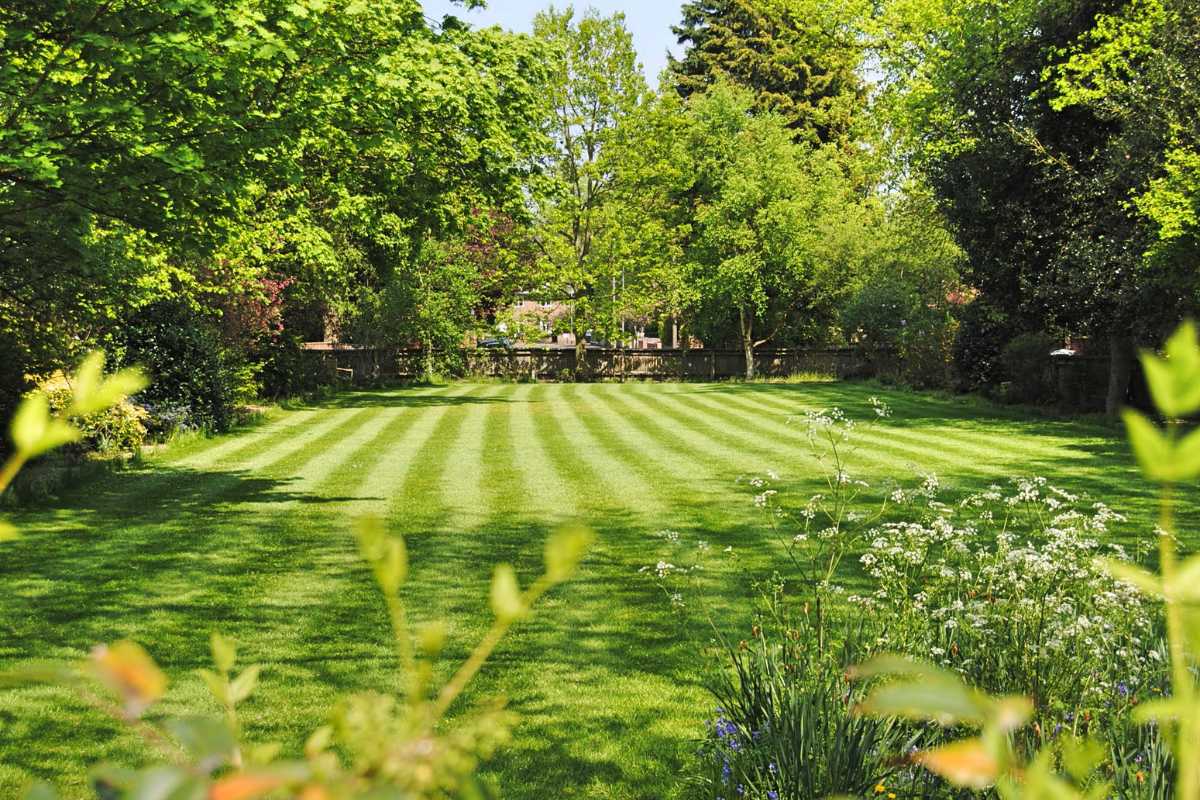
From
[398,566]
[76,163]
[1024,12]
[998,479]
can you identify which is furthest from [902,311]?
[398,566]

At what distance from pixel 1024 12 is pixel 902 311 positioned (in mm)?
15912

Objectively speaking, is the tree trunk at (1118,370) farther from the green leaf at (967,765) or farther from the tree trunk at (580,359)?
the tree trunk at (580,359)

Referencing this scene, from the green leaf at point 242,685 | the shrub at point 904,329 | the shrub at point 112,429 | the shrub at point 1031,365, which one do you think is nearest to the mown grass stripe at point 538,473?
the shrub at point 112,429

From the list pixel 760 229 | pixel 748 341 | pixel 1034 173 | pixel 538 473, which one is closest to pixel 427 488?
pixel 538 473

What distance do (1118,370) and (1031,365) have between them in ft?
9.72

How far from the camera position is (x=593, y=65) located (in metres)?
42.7

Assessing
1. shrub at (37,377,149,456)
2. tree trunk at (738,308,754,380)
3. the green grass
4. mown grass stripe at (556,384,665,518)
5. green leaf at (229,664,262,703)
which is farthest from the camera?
tree trunk at (738,308,754,380)

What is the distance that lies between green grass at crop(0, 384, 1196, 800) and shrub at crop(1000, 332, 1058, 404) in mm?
3807

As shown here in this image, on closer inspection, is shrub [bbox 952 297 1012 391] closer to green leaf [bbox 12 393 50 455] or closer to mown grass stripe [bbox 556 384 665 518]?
mown grass stripe [bbox 556 384 665 518]

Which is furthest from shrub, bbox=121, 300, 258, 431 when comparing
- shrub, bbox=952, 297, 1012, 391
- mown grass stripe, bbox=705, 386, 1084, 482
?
shrub, bbox=952, 297, 1012, 391

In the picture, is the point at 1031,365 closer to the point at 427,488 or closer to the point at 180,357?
the point at 427,488

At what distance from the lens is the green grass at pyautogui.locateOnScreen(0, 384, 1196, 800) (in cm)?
588

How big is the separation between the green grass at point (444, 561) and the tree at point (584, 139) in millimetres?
23780

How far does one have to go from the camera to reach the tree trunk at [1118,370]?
22.6m
